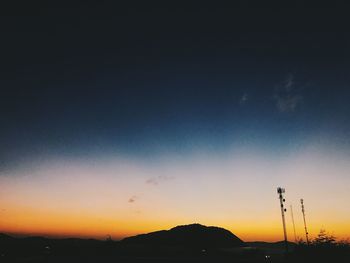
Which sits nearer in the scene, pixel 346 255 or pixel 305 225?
pixel 346 255

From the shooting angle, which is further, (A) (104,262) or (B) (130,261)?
(B) (130,261)

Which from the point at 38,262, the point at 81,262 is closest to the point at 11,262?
the point at 38,262

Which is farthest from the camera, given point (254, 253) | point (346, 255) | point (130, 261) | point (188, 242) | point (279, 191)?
point (188, 242)

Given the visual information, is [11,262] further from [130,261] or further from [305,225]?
[305,225]

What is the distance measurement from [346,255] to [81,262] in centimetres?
3915

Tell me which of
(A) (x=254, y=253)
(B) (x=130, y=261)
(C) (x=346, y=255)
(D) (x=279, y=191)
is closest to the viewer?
(C) (x=346, y=255)

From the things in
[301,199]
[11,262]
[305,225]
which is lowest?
[11,262]

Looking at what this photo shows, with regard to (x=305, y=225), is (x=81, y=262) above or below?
below

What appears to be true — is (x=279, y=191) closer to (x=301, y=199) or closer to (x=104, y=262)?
(x=301, y=199)

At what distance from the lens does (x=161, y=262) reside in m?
56.1

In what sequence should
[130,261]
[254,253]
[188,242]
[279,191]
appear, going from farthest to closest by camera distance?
1. [188,242]
2. [254,253]
3. [279,191]
4. [130,261]

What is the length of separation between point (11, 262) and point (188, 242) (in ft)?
511

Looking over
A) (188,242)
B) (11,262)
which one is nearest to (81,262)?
(11,262)

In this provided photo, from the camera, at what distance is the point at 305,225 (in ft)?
291
